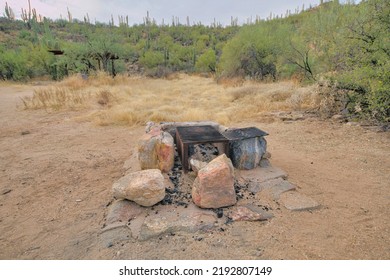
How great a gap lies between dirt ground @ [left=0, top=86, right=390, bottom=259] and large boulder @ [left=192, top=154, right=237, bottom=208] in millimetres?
331

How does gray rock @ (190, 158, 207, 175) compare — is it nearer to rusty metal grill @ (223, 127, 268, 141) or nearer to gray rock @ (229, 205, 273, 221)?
rusty metal grill @ (223, 127, 268, 141)

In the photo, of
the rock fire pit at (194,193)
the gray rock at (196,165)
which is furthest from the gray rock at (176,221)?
the gray rock at (196,165)

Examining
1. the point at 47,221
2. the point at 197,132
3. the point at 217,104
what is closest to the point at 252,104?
the point at 217,104

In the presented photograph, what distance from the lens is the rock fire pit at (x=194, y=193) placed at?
8.71 ft

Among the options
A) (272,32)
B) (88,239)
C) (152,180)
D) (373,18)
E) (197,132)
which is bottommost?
(88,239)

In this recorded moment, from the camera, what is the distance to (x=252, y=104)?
948 cm

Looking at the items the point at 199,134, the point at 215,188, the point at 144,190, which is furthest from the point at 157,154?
the point at 215,188

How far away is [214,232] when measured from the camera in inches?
101

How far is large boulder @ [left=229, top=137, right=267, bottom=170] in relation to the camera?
12.3ft

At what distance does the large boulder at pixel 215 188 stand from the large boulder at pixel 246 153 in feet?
2.70

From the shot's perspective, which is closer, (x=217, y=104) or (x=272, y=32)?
(x=217, y=104)

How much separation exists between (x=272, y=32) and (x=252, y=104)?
864cm

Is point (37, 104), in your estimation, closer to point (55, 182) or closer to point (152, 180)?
point (55, 182)

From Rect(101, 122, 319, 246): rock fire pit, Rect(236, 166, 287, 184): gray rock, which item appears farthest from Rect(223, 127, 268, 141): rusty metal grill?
Rect(236, 166, 287, 184): gray rock
